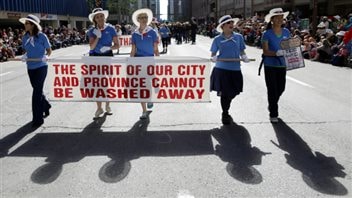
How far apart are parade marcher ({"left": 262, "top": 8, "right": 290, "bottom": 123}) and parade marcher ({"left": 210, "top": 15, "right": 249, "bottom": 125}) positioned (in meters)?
0.42

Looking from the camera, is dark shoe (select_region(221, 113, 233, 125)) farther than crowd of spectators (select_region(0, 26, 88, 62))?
No

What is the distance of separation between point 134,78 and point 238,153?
241cm

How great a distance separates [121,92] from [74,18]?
76003 mm

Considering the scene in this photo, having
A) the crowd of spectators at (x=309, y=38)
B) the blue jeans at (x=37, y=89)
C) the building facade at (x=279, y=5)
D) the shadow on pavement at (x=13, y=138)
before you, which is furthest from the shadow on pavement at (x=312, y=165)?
the building facade at (x=279, y=5)

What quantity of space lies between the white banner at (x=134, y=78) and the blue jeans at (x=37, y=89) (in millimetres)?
192

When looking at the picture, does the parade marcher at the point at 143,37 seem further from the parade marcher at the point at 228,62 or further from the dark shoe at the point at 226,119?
the dark shoe at the point at 226,119

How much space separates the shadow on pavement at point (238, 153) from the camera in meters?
4.85

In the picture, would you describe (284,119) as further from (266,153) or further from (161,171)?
(161,171)

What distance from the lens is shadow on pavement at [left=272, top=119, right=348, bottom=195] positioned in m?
4.50

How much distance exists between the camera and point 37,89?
23.5ft

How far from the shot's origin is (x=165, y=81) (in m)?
7.12

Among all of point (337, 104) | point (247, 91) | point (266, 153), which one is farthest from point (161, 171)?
point (247, 91)

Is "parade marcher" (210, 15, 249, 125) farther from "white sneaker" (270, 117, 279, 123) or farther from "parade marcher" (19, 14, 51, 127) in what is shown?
"parade marcher" (19, 14, 51, 127)

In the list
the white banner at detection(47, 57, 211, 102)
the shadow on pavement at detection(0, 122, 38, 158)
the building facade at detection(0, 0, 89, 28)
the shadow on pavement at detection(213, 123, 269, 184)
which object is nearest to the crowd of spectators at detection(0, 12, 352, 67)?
the white banner at detection(47, 57, 211, 102)
